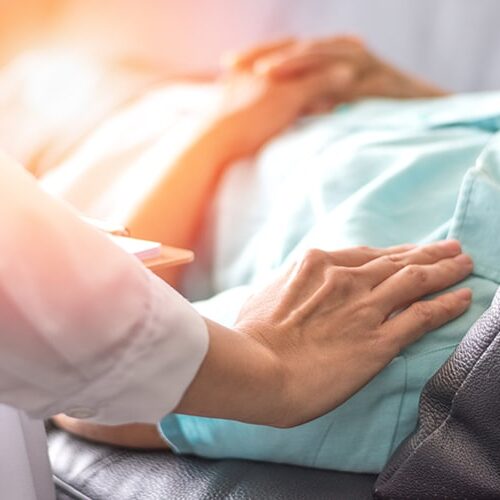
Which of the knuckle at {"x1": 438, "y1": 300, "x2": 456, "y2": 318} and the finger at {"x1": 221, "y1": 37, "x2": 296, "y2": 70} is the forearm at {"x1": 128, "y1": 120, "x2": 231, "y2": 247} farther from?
the knuckle at {"x1": 438, "y1": 300, "x2": 456, "y2": 318}

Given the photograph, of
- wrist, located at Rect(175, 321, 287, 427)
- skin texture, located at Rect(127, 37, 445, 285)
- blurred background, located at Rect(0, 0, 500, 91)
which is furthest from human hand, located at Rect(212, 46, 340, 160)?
wrist, located at Rect(175, 321, 287, 427)

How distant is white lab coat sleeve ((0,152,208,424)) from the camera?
0.36m

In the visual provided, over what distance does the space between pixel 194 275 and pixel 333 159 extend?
0.68 feet

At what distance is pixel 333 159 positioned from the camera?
0.83m

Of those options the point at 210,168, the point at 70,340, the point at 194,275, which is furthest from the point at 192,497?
the point at 210,168

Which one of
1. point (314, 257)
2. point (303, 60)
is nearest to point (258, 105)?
point (303, 60)

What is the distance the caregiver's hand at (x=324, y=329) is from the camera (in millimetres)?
454

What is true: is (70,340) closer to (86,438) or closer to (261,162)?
(86,438)

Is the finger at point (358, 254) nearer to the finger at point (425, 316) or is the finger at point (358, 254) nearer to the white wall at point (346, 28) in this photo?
the finger at point (425, 316)

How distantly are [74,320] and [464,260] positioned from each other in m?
0.36

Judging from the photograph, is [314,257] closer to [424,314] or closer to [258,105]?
[424,314]

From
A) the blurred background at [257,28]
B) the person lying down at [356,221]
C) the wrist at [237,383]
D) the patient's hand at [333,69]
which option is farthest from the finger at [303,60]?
the wrist at [237,383]

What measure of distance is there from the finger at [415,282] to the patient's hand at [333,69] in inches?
23.8

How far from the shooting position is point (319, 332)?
536 millimetres
